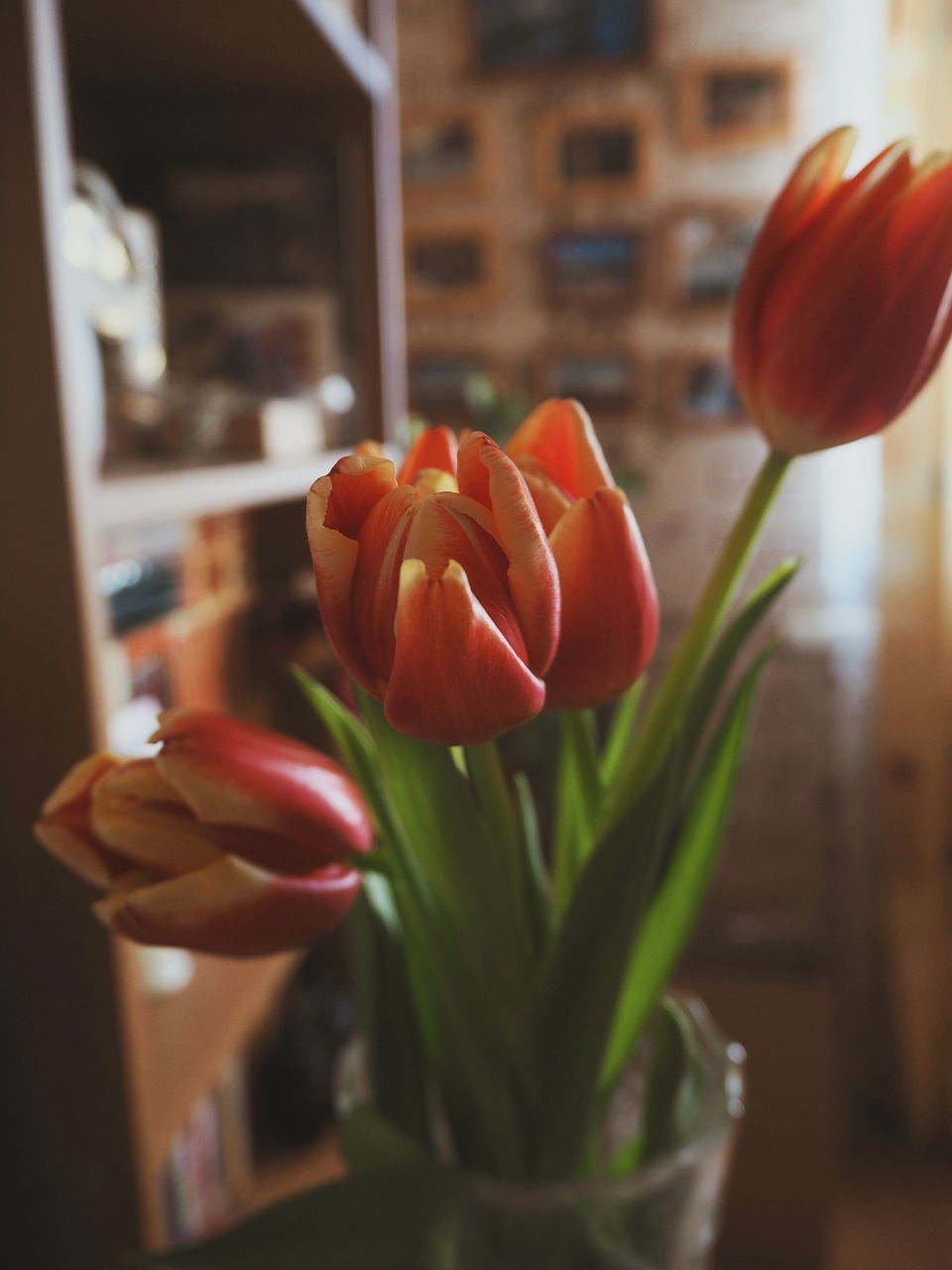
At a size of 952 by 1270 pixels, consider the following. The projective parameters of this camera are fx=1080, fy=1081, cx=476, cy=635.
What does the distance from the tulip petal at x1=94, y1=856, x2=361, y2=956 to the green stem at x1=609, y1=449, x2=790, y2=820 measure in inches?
4.7

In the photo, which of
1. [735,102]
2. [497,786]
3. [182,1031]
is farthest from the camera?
[735,102]

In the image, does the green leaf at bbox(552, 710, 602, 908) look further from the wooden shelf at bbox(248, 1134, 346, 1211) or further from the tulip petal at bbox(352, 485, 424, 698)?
the wooden shelf at bbox(248, 1134, 346, 1211)

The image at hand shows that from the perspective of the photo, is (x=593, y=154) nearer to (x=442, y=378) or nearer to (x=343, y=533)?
(x=442, y=378)

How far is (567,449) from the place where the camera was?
0.34 m

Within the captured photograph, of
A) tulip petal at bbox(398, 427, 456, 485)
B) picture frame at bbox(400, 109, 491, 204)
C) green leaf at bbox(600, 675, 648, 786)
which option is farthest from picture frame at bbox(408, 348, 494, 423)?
tulip petal at bbox(398, 427, 456, 485)

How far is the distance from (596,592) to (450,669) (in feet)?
0.21

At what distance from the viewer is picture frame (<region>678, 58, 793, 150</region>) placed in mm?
1975

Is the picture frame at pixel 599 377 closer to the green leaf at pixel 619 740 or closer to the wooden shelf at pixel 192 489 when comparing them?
the wooden shelf at pixel 192 489

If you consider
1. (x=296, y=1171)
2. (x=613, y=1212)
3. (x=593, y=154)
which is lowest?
(x=296, y=1171)

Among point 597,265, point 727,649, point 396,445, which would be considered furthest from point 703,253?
point 727,649

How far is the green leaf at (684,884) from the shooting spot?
427 millimetres

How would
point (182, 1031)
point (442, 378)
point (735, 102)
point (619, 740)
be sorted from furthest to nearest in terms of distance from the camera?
point (442, 378), point (735, 102), point (182, 1031), point (619, 740)

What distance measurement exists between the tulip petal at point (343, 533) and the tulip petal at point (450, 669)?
0.06 feet

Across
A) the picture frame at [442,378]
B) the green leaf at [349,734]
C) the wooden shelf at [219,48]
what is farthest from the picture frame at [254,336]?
the picture frame at [442,378]
